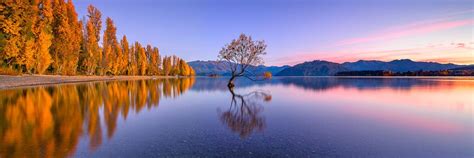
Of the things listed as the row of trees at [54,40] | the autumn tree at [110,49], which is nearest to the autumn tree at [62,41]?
the row of trees at [54,40]

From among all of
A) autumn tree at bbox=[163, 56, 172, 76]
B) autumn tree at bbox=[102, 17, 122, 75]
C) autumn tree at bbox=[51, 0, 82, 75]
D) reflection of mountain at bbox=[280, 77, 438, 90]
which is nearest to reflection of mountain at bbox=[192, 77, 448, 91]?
reflection of mountain at bbox=[280, 77, 438, 90]

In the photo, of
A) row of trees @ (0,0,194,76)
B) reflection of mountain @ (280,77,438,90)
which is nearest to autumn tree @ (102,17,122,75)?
row of trees @ (0,0,194,76)

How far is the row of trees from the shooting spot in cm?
3086

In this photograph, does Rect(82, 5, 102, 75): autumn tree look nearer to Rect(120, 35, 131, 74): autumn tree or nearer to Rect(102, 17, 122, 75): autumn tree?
Rect(102, 17, 122, 75): autumn tree

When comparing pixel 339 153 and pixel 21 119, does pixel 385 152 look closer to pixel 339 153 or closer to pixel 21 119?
pixel 339 153

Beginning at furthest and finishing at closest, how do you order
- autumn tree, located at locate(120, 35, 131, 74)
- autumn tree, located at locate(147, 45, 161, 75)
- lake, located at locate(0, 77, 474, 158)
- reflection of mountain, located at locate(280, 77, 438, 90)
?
1. autumn tree, located at locate(147, 45, 161, 75)
2. autumn tree, located at locate(120, 35, 131, 74)
3. reflection of mountain, located at locate(280, 77, 438, 90)
4. lake, located at locate(0, 77, 474, 158)

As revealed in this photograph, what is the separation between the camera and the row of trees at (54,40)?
30.9 meters

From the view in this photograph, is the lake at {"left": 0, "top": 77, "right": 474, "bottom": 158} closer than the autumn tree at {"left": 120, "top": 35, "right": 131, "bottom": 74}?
Yes

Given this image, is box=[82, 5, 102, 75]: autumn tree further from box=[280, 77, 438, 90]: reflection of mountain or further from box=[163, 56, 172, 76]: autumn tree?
box=[163, 56, 172, 76]: autumn tree

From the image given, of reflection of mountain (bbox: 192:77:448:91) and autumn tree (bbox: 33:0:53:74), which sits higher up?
autumn tree (bbox: 33:0:53:74)

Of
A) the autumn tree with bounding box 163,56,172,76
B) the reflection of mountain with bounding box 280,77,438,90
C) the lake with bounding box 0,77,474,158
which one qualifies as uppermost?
the autumn tree with bounding box 163,56,172,76

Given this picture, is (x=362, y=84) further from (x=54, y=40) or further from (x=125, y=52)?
(x=125, y=52)

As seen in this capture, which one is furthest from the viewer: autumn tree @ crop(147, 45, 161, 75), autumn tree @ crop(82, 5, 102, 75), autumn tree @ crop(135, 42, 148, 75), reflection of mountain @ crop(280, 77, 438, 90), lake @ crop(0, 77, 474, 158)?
autumn tree @ crop(147, 45, 161, 75)

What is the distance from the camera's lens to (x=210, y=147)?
6184mm
